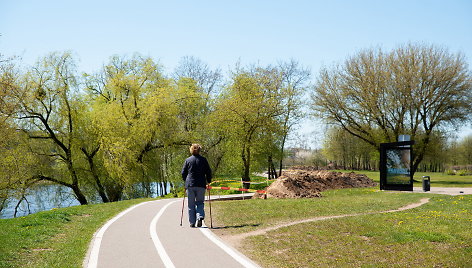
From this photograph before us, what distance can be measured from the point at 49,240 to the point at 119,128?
→ 814 inches

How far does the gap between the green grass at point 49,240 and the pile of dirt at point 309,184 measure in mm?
9936

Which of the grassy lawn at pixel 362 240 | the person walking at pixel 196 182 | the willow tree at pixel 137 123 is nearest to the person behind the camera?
the grassy lawn at pixel 362 240

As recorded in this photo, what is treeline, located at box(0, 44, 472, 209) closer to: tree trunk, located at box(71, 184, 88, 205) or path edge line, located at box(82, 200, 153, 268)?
tree trunk, located at box(71, 184, 88, 205)

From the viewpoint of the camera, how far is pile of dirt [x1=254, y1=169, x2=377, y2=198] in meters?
21.3

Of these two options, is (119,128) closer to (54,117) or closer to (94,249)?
(54,117)

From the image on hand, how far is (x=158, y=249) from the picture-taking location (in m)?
8.12

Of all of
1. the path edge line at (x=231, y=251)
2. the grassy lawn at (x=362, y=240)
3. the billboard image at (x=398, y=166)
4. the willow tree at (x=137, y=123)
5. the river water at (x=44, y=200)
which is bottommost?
the river water at (x=44, y=200)

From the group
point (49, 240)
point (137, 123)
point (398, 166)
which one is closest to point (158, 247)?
point (49, 240)

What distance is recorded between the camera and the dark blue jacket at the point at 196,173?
35.5 feet

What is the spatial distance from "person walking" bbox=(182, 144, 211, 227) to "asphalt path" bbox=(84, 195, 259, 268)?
1.20ft

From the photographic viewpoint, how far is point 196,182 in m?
10.8

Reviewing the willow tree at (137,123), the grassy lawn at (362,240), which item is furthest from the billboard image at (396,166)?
the willow tree at (137,123)

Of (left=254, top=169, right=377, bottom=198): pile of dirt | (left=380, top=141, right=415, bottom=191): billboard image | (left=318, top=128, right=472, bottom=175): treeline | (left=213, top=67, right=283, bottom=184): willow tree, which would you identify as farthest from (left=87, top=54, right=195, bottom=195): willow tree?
(left=318, top=128, right=472, bottom=175): treeline

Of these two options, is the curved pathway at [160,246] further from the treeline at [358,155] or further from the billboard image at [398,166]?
the treeline at [358,155]
